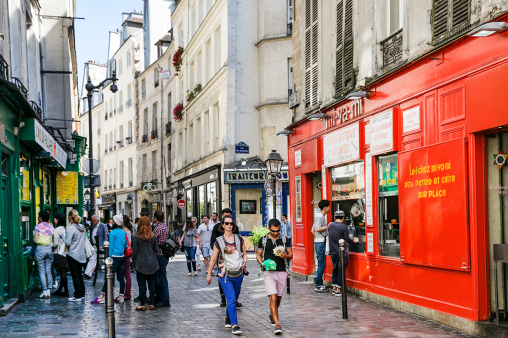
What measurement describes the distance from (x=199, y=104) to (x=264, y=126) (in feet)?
20.4

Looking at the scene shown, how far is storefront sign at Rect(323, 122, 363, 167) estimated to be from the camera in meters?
12.4

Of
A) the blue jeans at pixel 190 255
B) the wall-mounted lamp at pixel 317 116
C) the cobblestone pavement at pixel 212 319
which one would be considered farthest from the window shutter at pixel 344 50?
the blue jeans at pixel 190 255

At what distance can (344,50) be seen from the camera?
13281 mm

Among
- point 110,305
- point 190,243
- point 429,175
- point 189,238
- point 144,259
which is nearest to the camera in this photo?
point 110,305

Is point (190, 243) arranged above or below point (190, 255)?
above

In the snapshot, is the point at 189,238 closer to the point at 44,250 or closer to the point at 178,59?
the point at 44,250

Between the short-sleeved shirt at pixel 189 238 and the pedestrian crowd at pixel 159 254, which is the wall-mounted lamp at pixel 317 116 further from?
the short-sleeved shirt at pixel 189 238

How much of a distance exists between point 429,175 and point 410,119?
1.19 meters

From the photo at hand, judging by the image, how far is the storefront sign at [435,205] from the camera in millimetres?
8406

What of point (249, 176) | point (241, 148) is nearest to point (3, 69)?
point (241, 148)

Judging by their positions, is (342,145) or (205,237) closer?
(342,145)

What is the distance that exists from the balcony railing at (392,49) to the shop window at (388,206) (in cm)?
166

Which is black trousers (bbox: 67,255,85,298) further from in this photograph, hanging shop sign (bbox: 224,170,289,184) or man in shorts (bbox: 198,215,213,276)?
hanging shop sign (bbox: 224,170,289,184)

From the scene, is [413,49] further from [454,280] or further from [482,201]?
[454,280]
